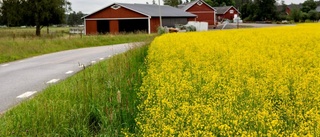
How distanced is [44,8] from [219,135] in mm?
48971

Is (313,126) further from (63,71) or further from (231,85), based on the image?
(63,71)

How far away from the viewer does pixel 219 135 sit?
4941 mm

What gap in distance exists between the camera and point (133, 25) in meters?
51.9

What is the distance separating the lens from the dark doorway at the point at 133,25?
168 ft

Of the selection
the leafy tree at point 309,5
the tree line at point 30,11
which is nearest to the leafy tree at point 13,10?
the tree line at point 30,11

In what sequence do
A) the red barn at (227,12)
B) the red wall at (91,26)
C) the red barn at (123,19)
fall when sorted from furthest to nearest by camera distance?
the red barn at (227,12) < the red wall at (91,26) < the red barn at (123,19)

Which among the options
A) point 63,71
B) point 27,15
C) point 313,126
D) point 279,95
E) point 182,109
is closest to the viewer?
point 313,126

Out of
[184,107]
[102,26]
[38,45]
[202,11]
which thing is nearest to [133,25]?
[102,26]

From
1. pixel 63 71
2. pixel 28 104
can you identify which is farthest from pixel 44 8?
pixel 28 104

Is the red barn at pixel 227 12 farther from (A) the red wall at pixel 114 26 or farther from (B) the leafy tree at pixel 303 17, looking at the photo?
(A) the red wall at pixel 114 26

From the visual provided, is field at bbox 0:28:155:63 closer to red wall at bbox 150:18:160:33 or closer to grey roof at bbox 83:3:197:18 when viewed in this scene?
red wall at bbox 150:18:160:33

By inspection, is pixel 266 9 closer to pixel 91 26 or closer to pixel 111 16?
pixel 111 16

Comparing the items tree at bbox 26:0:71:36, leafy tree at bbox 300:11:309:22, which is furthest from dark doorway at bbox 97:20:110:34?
leafy tree at bbox 300:11:309:22

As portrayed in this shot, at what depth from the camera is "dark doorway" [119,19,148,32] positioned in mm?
51125
